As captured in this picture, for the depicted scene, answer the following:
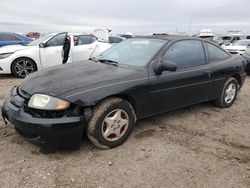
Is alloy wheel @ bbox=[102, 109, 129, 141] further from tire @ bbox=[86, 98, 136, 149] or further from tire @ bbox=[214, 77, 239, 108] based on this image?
tire @ bbox=[214, 77, 239, 108]

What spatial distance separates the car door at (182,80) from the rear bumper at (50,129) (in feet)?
3.96

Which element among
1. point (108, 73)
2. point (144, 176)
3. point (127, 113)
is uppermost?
point (108, 73)

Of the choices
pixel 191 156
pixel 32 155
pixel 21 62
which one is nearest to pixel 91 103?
pixel 32 155

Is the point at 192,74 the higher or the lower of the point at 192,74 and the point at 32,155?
the higher

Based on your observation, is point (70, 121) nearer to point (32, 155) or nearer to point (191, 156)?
point (32, 155)

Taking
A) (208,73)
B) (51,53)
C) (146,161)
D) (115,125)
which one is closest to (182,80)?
(208,73)

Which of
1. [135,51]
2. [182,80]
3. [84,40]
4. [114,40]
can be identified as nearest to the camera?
[182,80]

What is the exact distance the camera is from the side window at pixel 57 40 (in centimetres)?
823

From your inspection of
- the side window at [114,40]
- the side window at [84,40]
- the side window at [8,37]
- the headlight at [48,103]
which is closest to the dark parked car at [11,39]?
the side window at [8,37]

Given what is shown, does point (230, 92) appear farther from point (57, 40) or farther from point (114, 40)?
point (114, 40)

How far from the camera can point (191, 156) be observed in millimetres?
3219

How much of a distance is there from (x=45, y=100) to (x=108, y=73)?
3.11 feet

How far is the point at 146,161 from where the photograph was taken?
10.1 ft

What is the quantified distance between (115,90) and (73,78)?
A: 23.1 inches
